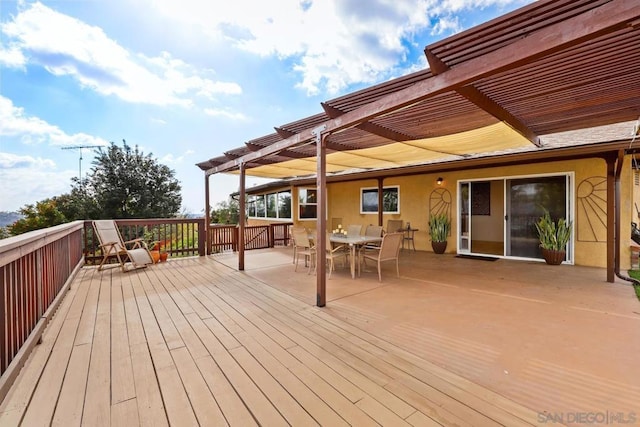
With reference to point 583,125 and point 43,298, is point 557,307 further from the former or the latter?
point 43,298

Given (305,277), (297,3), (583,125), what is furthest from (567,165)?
(297,3)

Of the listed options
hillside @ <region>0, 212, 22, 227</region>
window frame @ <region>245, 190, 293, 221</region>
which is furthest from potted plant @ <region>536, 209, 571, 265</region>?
hillside @ <region>0, 212, 22, 227</region>

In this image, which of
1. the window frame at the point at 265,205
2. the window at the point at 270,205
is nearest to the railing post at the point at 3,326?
the window frame at the point at 265,205

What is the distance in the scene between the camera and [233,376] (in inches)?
79.7

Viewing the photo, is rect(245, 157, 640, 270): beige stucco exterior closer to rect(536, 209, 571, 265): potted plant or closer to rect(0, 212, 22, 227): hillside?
rect(536, 209, 571, 265): potted plant

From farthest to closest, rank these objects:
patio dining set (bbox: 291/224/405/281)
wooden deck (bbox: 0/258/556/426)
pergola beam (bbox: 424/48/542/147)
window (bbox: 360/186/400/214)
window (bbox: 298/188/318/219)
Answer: window (bbox: 298/188/318/219) < window (bbox: 360/186/400/214) < patio dining set (bbox: 291/224/405/281) < pergola beam (bbox: 424/48/542/147) < wooden deck (bbox: 0/258/556/426)

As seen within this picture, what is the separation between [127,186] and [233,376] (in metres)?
13.0

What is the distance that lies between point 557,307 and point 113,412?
4.70m

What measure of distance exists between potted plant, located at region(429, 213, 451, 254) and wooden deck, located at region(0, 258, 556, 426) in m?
5.46

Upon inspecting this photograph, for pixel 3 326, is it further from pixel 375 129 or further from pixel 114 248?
pixel 114 248

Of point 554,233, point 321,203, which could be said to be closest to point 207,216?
point 321,203

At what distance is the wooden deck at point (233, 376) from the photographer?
5.34ft

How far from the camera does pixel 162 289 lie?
440 cm

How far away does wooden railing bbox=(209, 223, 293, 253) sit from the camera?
8.40m
